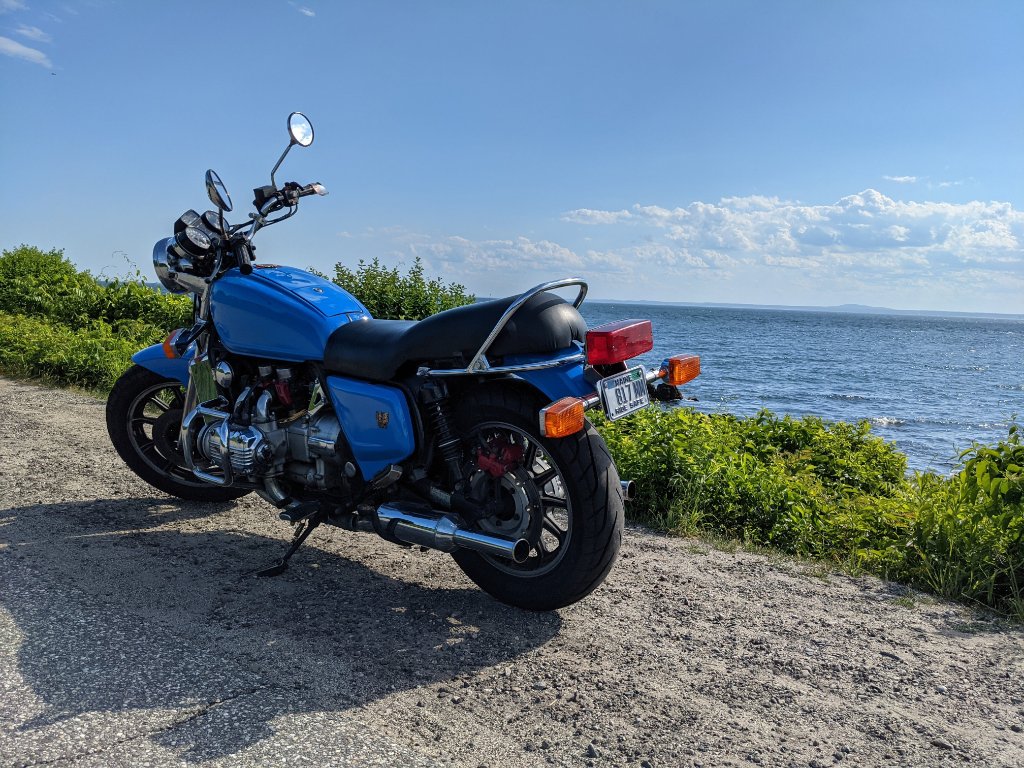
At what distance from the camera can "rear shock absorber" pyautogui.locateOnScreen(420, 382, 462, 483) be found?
356 centimetres

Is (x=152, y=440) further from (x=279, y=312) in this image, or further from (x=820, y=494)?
(x=820, y=494)

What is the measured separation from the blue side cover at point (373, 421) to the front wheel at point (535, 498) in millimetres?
261

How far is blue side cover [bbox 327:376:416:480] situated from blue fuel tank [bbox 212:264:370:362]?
282mm

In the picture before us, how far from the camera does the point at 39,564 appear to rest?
397 centimetres

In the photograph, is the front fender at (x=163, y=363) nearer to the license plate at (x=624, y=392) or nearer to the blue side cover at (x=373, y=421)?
the blue side cover at (x=373, y=421)

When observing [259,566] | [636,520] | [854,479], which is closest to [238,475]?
[259,566]

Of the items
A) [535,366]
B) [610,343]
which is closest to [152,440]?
[535,366]

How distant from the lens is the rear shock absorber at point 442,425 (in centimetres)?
356

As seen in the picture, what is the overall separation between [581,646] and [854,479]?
16.0ft

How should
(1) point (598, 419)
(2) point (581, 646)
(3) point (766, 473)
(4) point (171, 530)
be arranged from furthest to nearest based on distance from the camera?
(1) point (598, 419) < (3) point (766, 473) < (4) point (171, 530) < (2) point (581, 646)

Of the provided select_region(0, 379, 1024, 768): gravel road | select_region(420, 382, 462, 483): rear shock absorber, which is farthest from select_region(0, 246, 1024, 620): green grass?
select_region(420, 382, 462, 483): rear shock absorber

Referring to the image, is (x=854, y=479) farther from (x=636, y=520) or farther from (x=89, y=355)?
(x=89, y=355)

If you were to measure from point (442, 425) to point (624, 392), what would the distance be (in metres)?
0.84

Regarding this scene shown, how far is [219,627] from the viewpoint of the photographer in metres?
3.35
